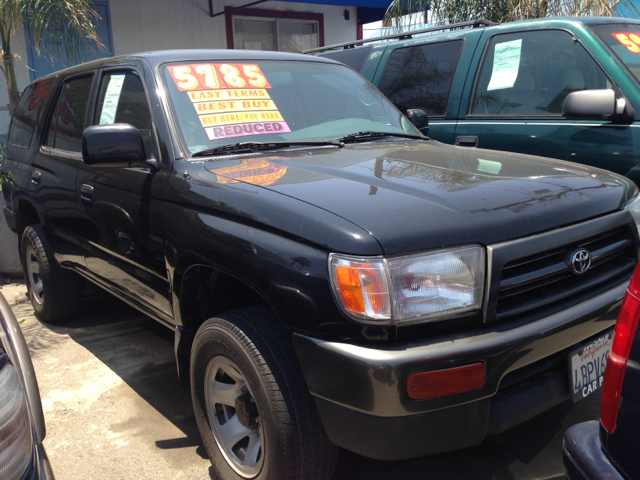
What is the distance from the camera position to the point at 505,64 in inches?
172

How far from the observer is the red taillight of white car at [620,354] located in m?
1.44

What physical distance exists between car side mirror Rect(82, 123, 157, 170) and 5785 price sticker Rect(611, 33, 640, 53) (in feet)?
10.7

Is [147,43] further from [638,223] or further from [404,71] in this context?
[638,223]

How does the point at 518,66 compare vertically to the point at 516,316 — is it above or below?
above

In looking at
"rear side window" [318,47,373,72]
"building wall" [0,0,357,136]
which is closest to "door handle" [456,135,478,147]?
"rear side window" [318,47,373,72]

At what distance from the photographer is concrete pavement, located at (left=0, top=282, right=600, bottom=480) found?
255cm

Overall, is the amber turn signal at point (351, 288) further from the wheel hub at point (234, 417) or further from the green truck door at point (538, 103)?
the green truck door at point (538, 103)

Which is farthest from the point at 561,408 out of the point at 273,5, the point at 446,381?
the point at 273,5

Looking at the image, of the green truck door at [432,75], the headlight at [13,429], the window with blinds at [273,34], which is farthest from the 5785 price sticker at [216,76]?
the window with blinds at [273,34]

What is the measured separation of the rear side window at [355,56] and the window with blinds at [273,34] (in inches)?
222

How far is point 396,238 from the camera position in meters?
1.86

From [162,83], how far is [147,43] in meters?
7.63

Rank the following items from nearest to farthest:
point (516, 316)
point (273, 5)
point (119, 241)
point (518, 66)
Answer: point (516, 316) < point (119, 241) < point (518, 66) < point (273, 5)

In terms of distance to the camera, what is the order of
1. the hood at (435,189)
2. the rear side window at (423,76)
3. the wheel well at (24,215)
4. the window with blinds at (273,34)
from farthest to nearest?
the window with blinds at (273,34), the rear side window at (423,76), the wheel well at (24,215), the hood at (435,189)
